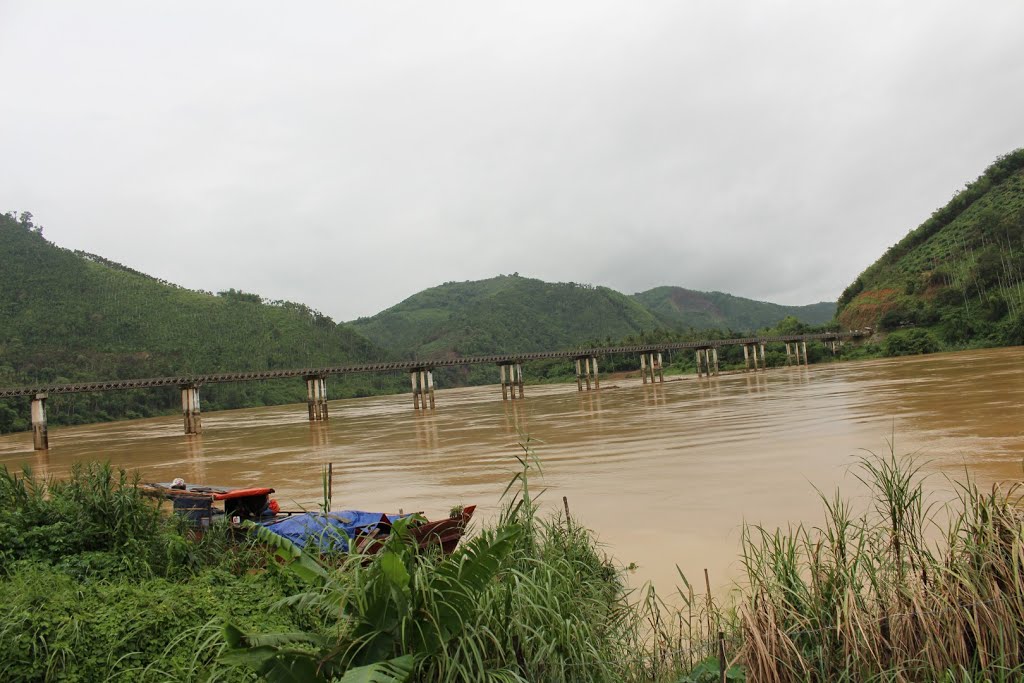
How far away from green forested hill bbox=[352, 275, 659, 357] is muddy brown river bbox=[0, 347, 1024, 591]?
10324 cm

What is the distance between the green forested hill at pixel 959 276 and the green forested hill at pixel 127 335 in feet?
237

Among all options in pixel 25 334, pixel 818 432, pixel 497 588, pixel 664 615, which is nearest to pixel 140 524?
pixel 497 588

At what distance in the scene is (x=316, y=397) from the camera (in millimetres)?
48750

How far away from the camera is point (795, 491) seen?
415 inches

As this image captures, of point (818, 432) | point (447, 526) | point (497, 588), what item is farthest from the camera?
point (818, 432)

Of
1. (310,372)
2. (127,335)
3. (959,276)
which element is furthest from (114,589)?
(127,335)

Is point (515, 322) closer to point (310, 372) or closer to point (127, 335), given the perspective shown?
point (127, 335)

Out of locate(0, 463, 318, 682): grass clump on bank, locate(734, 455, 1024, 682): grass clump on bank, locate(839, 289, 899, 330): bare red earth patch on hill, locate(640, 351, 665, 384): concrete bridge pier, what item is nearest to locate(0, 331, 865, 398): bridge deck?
Answer: locate(640, 351, 665, 384): concrete bridge pier

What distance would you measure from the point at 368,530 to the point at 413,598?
3613mm

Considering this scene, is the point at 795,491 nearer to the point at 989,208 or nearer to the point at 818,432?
the point at 818,432

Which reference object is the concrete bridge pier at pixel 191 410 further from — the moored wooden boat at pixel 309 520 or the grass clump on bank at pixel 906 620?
the grass clump on bank at pixel 906 620

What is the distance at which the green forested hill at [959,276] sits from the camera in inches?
2682

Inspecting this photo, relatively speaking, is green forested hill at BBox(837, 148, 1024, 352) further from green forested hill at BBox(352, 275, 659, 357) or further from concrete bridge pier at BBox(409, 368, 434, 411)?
green forested hill at BBox(352, 275, 659, 357)

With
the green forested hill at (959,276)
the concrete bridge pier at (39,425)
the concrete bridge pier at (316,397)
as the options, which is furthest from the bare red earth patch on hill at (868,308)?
the concrete bridge pier at (39,425)
